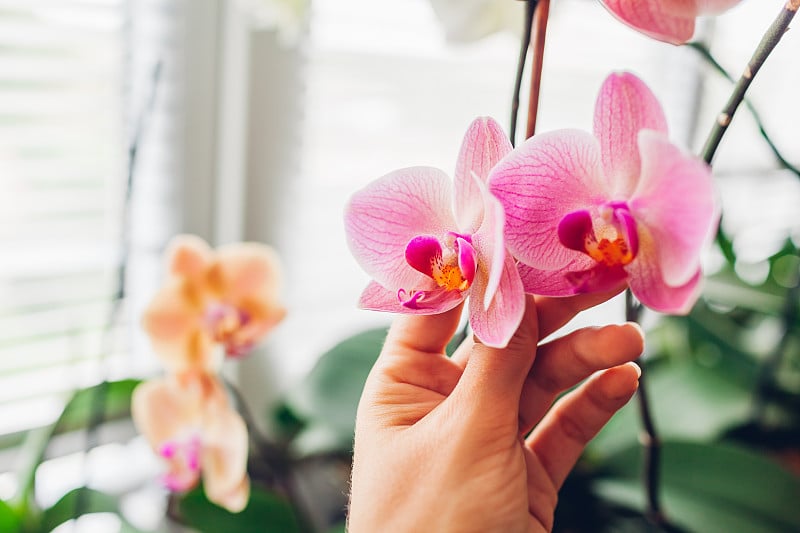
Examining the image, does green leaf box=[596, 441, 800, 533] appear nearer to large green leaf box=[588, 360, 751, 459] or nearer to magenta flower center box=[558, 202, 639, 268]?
large green leaf box=[588, 360, 751, 459]

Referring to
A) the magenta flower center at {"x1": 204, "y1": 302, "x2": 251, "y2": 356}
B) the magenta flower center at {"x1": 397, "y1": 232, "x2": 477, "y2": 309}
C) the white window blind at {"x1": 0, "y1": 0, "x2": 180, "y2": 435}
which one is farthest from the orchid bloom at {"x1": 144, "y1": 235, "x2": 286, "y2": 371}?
the magenta flower center at {"x1": 397, "y1": 232, "x2": 477, "y2": 309}

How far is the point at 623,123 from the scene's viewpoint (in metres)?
0.26

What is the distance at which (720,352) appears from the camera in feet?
3.08

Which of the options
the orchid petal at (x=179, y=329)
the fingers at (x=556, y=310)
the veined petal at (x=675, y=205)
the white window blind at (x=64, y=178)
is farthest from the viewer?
the white window blind at (x=64, y=178)

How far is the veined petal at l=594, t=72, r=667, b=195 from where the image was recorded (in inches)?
9.9

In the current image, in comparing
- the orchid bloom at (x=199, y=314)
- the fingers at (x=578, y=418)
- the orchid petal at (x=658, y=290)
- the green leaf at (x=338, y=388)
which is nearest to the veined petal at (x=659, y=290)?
the orchid petal at (x=658, y=290)

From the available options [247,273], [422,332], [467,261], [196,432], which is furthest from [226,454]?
[467,261]

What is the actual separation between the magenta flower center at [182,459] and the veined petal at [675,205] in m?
0.52

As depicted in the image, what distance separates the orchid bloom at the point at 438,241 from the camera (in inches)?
10.5

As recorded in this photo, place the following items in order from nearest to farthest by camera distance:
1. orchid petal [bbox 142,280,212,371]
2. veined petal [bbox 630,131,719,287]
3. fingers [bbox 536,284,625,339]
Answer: veined petal [bbox 630,131,719,287] < fingers [bbox 536,284,625,339] < orchid petal [bbox 142,280,212,371]

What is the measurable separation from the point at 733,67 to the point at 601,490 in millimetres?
1411

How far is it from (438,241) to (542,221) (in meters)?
0.04

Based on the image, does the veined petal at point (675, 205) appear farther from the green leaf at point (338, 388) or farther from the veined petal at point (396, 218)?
the green leaf at point (338, 388)

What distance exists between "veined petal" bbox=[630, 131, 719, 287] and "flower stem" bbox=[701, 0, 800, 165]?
0.07 meters
